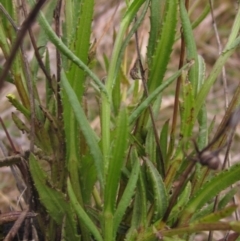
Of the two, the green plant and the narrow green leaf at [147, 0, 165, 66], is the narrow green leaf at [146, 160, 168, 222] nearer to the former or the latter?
the green plant

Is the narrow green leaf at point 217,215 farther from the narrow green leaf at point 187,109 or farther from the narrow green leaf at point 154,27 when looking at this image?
the narrow green leaf at point 154,27

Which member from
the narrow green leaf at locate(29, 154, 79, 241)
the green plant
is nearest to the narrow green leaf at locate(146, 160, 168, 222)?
the green plant

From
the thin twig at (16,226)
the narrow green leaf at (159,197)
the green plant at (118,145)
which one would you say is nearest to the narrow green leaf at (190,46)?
the green plant at (118,145)

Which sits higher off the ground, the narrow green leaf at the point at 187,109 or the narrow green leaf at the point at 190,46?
the narrow green leaf at the point at 190,46

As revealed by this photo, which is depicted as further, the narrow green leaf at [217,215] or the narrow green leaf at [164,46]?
the narrow green leaf at [164,46]

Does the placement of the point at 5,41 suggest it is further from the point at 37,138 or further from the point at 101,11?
the point at 101,11

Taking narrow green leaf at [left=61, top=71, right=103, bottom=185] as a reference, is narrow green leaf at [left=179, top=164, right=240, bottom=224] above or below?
below

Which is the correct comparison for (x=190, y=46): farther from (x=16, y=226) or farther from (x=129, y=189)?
(x=16, y=226)

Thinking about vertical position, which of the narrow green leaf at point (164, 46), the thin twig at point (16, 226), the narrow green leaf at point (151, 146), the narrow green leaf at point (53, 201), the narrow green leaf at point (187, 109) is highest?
the narrow green leaf at point (164, 46)
